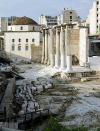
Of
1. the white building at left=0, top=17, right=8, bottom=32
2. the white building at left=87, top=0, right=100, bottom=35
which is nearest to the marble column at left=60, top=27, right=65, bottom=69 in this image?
the white building at left=87, top=0, right=100, bottom=35

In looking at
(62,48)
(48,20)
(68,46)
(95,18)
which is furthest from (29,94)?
(48,20)

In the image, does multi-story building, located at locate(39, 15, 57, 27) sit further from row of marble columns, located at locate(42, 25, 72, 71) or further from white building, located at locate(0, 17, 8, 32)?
row of marble columns, located at locate(42, 25, 72, 71)

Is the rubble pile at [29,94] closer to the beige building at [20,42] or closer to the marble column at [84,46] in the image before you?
the marble column at [84,46]

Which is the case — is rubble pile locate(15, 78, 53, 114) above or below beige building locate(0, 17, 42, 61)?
below

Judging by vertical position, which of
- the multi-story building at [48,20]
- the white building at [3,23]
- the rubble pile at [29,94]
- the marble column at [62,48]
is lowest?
the rubble pile at [29,94]

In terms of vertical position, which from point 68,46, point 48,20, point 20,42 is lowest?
point 68,46

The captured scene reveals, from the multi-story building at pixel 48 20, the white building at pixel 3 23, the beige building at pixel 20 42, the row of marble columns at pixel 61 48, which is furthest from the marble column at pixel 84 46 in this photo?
the multi-story building at pixel 48 20

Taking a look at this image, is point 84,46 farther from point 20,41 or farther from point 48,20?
point 48,20

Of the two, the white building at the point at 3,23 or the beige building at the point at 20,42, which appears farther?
the white building at the point at 3,23

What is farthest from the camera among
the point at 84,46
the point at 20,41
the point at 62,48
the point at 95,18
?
the point at 95,18

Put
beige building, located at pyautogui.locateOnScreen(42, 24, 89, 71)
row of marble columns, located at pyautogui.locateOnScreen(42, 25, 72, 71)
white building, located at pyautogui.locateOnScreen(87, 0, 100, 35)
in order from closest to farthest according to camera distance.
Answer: row of marble columns, located at pyautogui.locateOnScreen(42, 25, 72, 71) < beige building, located at pyautogui.locateOnScreen(42, 24, 89, 71) < white building, located at pyautogui.locateOnScreen(87, 0, 100, 35)

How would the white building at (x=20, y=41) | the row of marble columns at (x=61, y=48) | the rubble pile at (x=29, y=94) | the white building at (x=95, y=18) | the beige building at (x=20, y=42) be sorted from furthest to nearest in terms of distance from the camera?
the white building at (x=95, y=18) < the white building at (x=20, y=41) < the beige building at (x=20, y=42) < the row of marble columns at (x=61, y=48) < the rubble pile at (x=29, y=94)

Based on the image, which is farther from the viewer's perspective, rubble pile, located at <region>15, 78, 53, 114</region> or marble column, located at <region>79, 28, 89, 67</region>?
marble column, located at <region>79, 28, 89, 67</region>

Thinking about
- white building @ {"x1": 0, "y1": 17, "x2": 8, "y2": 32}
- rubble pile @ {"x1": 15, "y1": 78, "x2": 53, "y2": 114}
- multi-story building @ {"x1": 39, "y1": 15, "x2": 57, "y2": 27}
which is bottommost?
rubble pile @ {"x1": 15, "y1": 78, "x2": 53, "y2": 114}
